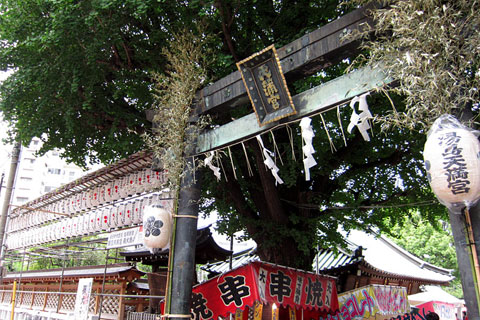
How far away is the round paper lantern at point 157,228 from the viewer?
5.81 meters

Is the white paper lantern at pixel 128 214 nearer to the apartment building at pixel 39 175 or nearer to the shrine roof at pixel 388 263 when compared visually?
the shrine roof at pixel 388 263

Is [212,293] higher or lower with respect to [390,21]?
Result: lower

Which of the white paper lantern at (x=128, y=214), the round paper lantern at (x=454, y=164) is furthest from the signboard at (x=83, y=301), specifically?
the round paper lantern at (x=454, y=164)

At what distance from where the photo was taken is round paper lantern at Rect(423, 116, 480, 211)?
3055 millimetres

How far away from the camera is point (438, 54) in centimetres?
344

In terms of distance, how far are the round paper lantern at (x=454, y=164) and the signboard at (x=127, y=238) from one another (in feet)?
20.2

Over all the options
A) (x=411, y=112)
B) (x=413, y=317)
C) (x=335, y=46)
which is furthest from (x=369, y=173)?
(x=411, y=112)

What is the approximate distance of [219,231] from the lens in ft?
30.3

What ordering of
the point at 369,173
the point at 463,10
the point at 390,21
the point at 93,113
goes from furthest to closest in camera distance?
1. the point at 369,173
2. the point at 93,113
3. the point at 390,21
4. the point at 463,10

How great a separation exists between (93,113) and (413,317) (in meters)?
8.87

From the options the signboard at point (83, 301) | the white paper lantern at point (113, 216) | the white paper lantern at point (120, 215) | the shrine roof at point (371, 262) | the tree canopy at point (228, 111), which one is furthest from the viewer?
the shrine roof at point (371, 262)

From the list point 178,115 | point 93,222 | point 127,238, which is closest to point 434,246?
point 93,222

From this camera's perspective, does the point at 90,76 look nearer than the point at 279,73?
No

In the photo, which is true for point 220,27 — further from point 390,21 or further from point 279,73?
point 390,21
